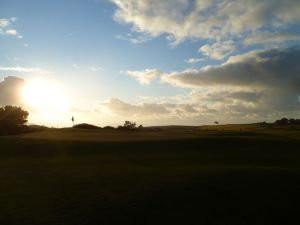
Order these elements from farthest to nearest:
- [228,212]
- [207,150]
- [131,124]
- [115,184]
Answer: [131,124]
[207,150]
[115,184]
[228,212]

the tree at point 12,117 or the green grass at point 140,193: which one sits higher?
the tree at point 12,117

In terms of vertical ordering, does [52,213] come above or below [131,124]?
below

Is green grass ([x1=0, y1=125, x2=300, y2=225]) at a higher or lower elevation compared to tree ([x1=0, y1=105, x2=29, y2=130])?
lower

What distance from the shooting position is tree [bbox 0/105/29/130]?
3885 inches

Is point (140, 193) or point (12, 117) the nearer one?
point (140, 193)

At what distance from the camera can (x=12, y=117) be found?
103m

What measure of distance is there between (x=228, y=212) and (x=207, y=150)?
→ 28986 mm

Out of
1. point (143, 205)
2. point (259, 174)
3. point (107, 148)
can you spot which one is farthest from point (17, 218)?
point (107, 148)

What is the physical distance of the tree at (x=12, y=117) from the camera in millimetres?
98688

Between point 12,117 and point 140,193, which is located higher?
point 12,117

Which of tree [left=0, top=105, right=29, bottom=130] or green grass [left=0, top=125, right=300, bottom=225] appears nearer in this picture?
green grass [left=0, top=125, right=300, bottom=225]

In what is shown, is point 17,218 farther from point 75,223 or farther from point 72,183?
point 72,183

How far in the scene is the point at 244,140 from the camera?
5922 cm

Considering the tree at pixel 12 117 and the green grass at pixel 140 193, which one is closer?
the green grass at pixel 140 193
